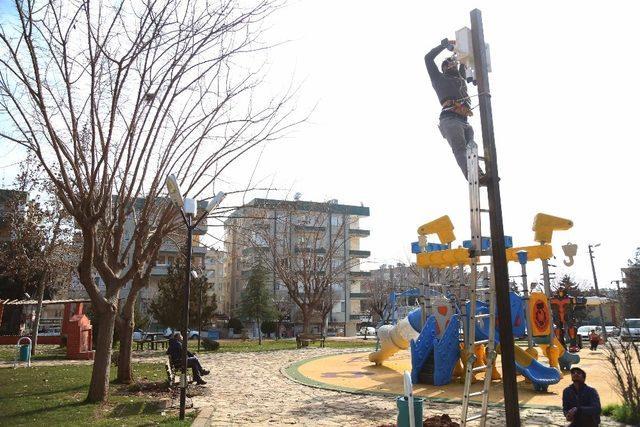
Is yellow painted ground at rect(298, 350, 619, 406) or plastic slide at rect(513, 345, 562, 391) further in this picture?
plastic slide at rect(513, 345, 562, 391)

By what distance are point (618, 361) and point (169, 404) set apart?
726cm

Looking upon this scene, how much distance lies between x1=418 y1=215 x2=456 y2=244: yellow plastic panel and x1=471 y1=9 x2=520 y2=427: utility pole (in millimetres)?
7034

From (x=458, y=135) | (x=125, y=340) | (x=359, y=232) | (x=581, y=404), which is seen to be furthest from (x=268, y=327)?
(x=458, y=135)

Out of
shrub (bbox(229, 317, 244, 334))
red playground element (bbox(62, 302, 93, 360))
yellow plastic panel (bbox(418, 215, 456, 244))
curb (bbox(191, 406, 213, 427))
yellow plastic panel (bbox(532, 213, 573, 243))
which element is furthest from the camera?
shrub (bbox(229, 317, 244, 334))

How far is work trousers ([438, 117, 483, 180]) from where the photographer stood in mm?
5074

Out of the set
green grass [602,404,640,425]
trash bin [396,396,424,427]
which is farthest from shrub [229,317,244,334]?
trash bin [396,396,424,427]

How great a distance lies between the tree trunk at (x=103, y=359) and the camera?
8.71 meters

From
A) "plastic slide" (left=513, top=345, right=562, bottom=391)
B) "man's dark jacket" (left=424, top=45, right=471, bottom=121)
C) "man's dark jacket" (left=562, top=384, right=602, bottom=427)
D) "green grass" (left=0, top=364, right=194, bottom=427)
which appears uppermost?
"man's dark jacket" (left=424, top=45, right=471, bottom=121)

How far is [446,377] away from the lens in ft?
36.5

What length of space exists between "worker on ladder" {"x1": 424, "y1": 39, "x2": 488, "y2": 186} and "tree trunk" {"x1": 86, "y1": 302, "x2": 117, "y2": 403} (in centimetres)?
724

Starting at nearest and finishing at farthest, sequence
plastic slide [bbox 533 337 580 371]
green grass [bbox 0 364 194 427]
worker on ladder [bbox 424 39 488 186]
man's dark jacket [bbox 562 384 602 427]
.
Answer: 1. worker on ladder [bbox 424 39 488 186]
2. man's dark jacket [bbox 562 384 602 427]
3. green grass [bbox 0 364 194 427]
4. plastic slide [bbox 533 337 580 371]

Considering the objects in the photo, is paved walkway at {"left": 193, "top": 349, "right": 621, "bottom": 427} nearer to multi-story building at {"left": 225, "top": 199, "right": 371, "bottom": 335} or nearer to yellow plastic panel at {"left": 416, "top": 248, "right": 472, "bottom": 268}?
yellow plastic panel at {"left": 416, "top": 248, "right": 472, "bottom": 268}

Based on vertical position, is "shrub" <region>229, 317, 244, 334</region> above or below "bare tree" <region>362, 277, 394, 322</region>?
below

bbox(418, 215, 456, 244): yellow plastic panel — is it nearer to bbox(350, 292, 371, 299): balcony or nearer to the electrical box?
the electrical box
